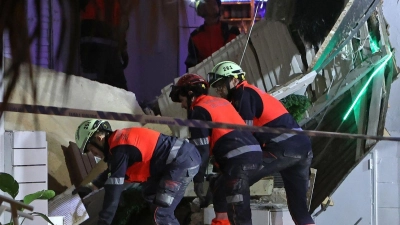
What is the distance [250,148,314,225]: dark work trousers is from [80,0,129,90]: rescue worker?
3.82m

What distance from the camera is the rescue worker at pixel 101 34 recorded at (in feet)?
3.53

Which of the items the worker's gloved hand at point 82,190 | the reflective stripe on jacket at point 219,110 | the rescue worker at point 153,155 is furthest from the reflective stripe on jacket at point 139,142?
the worker's gloved hand at point 82,190

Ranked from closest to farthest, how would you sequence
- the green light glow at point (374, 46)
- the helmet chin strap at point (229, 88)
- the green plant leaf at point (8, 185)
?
the green plant leaf at point (8, 185) < the helmet chin strap at point (229, 88) < the green light glow at point (374, 46)

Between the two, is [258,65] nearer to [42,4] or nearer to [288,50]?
[288,50]

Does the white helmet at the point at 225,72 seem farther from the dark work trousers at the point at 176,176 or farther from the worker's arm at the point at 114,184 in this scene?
the worker's arm at the point at 114,184

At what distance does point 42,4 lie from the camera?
41.5 inches

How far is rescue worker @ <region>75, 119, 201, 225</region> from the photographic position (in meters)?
4.54

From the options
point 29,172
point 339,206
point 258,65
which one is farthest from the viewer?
point 339,206

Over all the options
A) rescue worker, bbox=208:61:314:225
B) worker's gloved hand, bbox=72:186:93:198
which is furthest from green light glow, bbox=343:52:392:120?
worker's gloved hand, bbox=72:186:93:198

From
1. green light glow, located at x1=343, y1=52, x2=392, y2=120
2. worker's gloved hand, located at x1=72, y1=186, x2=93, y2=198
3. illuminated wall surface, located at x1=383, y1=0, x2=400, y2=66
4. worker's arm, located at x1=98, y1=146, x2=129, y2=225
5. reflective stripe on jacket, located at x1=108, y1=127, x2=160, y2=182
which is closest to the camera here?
worker's arm, located at x1=98, y1=146, x2=129, y2=225

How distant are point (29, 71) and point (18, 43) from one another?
1.8 inches

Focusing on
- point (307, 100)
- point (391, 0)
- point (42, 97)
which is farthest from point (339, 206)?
point (42, 97)

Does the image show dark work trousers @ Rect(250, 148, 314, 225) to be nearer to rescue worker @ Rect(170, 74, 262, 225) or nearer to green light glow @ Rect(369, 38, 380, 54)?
rescue worker @ Rect(170, 74, 262, 225)

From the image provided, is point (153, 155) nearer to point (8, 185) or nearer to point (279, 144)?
point (279, 144)
